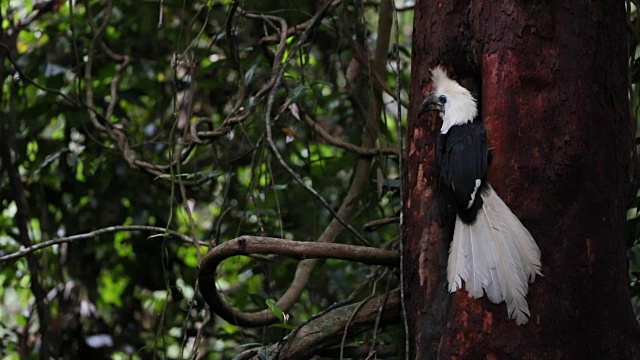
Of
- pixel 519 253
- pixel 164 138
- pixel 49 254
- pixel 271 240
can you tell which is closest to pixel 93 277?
pixel 49 254

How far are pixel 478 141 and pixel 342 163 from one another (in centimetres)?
122

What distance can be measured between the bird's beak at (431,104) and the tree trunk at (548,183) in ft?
0.32

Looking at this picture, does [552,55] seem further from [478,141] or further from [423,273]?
[423,273]

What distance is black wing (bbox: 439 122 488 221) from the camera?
1589 mm

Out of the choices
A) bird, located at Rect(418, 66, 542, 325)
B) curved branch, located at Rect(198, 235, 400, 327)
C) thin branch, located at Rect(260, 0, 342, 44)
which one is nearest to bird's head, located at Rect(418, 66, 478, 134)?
bird, located at Rect(418, 66, 542, 325)

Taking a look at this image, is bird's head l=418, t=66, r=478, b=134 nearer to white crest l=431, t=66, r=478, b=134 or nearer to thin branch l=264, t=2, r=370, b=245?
white crest l=431, t=66, r=478, b=134

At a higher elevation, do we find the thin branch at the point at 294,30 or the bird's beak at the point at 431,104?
the thin branch at the point at 294,30

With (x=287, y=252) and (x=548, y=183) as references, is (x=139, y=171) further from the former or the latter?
(x=548, y=183)

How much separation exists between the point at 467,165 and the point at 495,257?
0.20 meters

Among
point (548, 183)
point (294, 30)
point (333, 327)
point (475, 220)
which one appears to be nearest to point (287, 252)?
point (333, 327)

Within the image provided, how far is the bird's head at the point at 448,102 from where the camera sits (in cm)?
165

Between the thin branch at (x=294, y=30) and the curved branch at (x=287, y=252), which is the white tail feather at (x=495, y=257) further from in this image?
the thin branch at (x=294, y=30)

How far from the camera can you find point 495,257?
63.2 inches

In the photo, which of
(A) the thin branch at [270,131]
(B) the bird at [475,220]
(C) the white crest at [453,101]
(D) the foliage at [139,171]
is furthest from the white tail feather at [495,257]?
(D) the foliage at [139,171]
